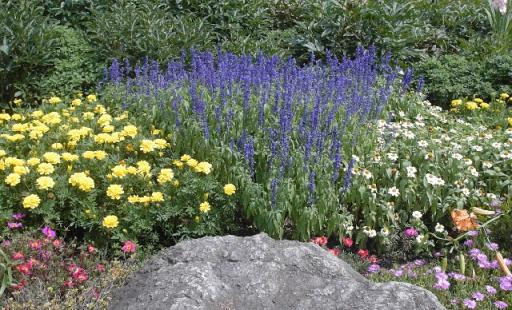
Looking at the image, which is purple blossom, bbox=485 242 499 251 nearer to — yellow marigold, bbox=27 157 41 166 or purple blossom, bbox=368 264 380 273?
purple blossom, bbox=368 264 380 273

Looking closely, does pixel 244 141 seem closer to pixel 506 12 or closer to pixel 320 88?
pixel 320 88

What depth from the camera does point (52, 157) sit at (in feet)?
13.6

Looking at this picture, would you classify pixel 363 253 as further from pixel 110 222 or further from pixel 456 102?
pixel 456 102

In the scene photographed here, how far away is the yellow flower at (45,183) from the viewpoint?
386 cm

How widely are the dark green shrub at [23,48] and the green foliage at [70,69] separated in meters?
0.09

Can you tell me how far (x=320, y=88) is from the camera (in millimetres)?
5363

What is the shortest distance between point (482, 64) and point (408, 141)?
9.50ft

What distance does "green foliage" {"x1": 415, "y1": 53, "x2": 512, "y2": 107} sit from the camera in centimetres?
688

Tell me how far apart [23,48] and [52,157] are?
9.27ft

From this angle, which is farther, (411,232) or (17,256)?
(411,232)

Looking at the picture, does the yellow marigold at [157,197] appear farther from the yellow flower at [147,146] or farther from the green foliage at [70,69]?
the green foliage at [70,69]

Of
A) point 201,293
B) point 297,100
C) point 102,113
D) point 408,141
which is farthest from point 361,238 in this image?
point 102,113

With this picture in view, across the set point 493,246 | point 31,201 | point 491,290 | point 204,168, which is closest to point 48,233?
point 31,201

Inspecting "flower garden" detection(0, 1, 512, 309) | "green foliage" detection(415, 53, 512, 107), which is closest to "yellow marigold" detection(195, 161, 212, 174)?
"flower garden" detection(0, 1, 512, 309)
